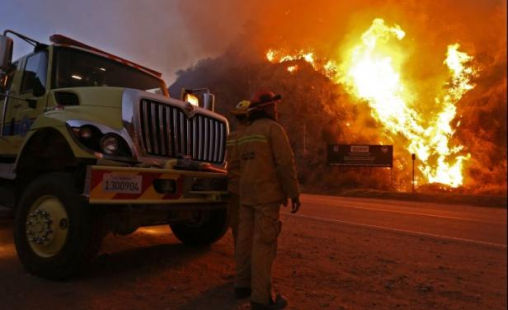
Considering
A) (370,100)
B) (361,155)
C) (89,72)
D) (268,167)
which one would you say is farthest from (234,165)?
(370,100)

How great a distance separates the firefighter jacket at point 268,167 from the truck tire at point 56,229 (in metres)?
1.69

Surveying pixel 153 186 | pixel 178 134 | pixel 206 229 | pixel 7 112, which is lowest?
pixel 206 229

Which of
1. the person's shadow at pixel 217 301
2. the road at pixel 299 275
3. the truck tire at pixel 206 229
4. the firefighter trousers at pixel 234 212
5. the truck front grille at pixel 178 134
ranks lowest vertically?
the person's shadow at pixel 217 301

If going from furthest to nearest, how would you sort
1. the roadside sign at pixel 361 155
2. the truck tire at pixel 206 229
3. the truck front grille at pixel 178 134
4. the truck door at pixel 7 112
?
the roadside sign at pixel 361 155, the truck tire at pixel 206 229, the truck door at pixel 7 112, the truck front grille at pixel 178 134

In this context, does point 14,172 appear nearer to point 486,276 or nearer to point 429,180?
point 486,276

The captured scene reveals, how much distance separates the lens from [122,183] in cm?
414

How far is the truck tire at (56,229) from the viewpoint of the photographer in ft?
14.2

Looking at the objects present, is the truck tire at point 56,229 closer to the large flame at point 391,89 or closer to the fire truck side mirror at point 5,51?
the fire truck side mirror at point 5,51

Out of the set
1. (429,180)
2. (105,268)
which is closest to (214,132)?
(105,268)

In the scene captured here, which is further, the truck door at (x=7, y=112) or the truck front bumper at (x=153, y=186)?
the truck door at (x=7, y=112)

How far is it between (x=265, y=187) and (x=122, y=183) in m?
1.40

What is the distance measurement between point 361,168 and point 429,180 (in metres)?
8.52

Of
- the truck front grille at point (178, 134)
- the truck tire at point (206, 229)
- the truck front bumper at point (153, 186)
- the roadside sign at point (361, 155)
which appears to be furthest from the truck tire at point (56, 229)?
the roadside sign at point (361, 155)

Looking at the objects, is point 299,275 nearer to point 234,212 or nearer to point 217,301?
point 234,212
